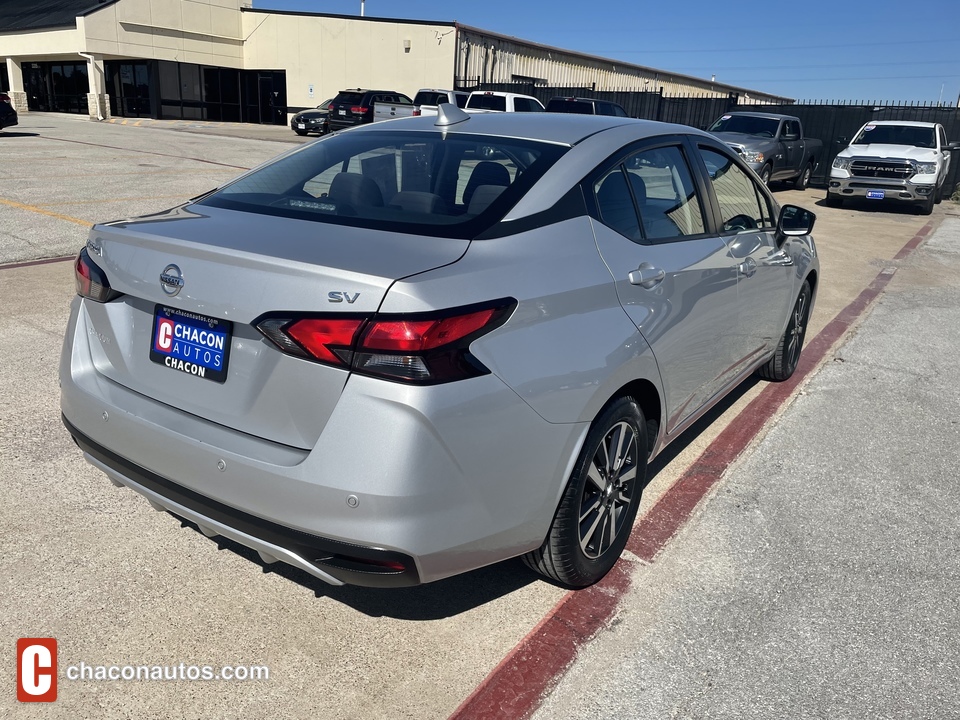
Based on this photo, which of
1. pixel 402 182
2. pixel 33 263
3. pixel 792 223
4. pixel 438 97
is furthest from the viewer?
pixel 438 97

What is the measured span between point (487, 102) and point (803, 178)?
8582 millimetres

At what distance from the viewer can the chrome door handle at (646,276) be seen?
295 centimetres

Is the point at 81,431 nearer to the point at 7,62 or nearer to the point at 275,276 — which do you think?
the point at 275,276

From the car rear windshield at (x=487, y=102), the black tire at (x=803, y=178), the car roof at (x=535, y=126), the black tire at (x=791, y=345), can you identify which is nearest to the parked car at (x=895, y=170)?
the black tire at (x=803, y=178)

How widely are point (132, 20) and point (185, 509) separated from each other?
127 ft

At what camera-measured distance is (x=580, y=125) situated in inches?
133

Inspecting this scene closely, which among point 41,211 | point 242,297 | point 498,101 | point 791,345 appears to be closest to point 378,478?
point 242,297

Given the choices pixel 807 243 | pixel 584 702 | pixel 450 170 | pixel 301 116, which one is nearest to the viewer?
pixel 584 702

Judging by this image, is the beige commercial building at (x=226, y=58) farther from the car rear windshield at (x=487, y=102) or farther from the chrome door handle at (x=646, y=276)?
the chrome door handle at (x=646, y=276)

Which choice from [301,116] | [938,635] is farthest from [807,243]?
[301,116]

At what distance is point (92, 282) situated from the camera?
2.80 m

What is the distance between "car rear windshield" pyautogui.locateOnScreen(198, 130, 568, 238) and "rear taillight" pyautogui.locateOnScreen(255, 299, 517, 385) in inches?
17.4

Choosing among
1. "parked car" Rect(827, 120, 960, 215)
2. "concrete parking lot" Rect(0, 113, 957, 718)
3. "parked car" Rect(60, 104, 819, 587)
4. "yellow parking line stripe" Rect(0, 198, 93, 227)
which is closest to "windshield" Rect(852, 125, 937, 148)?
"parked car" Rect(827, 120, 960, 215)

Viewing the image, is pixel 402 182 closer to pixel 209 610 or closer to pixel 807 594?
pixel 209 610
